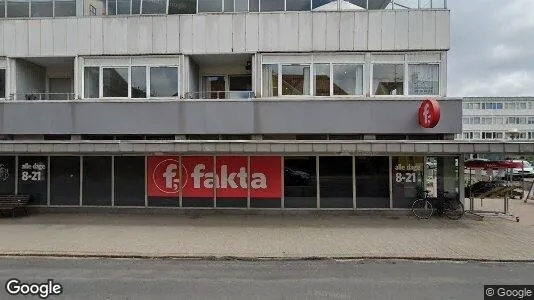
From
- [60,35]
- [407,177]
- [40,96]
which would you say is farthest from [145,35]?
[407,177]

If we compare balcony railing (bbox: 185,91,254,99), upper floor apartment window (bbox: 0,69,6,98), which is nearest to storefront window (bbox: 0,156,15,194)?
upper floor apartment window (bbox: 0,69,6,98)

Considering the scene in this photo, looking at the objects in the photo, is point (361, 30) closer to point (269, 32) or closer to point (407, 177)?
point (269, 32)

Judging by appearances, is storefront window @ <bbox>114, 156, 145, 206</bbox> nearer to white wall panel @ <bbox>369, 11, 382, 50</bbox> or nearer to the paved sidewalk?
the paved sidewalk

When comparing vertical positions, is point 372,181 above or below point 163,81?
below

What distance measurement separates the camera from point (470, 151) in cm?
1263

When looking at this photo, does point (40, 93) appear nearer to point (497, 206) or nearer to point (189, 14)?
point (189, 14)

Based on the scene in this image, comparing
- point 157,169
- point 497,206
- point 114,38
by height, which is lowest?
point 497,206

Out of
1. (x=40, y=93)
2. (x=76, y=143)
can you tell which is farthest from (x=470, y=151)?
(x=40, y=93)

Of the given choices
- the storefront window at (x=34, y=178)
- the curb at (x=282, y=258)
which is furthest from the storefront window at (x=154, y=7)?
the curb at (x=282, y=258)

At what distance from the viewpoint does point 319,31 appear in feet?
46.8

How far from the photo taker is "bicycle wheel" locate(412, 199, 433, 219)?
46.7 feet

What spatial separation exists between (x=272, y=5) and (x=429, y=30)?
5114 mm

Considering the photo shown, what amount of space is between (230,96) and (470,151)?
7.60m

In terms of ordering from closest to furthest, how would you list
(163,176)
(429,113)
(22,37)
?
(429,113) < (22,37) < (163,176)
